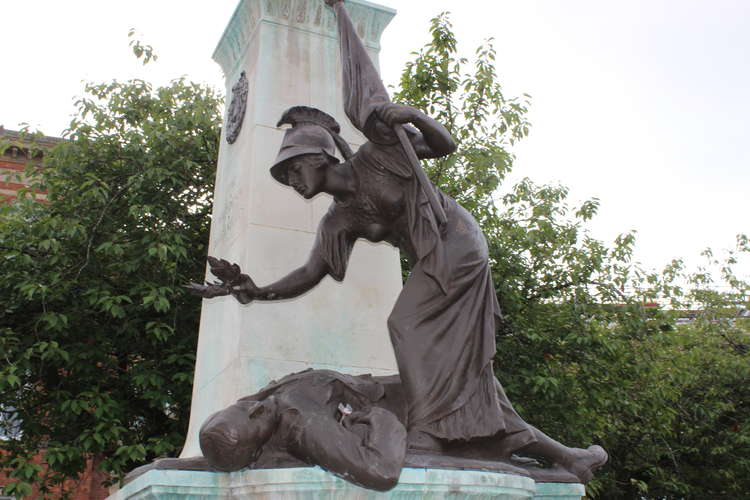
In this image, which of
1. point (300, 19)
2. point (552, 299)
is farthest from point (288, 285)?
point (552, 299)

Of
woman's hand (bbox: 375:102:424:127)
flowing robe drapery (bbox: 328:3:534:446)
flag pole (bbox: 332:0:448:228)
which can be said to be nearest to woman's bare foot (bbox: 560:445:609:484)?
flowing robe drapery (bbox: 328:3:534:446)

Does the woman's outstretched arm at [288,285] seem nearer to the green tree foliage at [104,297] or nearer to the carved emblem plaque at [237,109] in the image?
the carved emblem plaque at [237,109]

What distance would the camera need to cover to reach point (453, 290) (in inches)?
155

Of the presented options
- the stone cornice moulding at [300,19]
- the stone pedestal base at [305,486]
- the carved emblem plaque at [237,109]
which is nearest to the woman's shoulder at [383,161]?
the stone pedestal base at [305,486]

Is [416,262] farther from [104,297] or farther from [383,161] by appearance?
[104,297]

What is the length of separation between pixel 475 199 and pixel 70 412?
6.61m

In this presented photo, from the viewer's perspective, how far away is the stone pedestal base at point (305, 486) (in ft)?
10.7

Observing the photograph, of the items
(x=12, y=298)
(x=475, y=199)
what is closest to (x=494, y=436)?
(x=12, y=298)

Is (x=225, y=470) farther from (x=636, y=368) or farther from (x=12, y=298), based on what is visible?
(x=636, y=368)

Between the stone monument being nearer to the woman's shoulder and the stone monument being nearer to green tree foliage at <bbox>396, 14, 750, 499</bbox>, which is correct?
the woman's shoulder

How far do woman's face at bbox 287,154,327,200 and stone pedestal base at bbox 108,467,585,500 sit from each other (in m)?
1.53

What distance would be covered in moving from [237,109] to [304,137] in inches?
103

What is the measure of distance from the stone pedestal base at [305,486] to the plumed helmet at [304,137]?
5.33ft

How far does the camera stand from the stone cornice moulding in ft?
21.6
